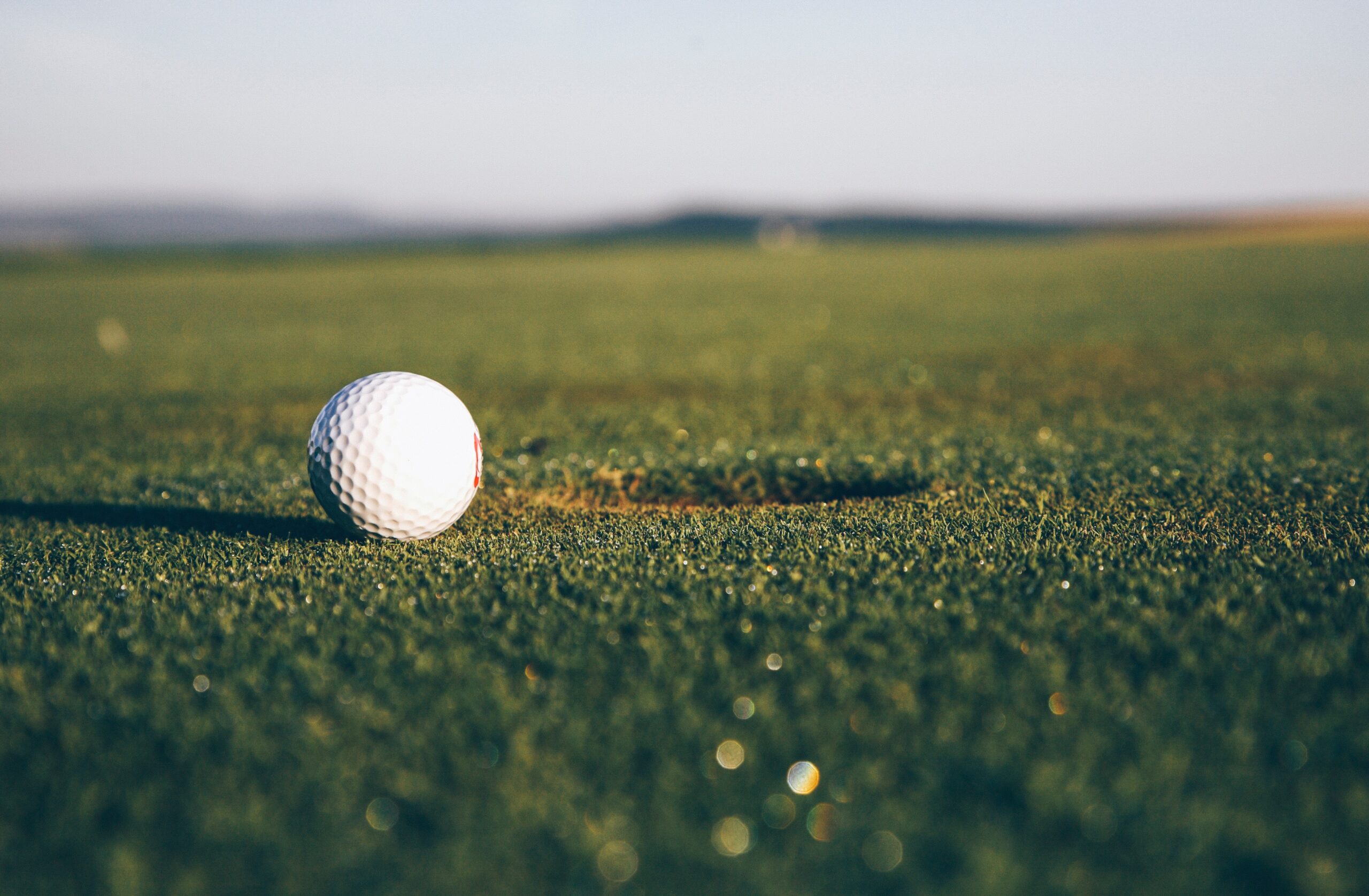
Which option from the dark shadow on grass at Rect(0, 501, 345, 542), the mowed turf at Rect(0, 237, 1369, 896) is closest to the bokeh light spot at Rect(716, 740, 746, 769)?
the mowed turf at Rect(0, 237, 1369, 896)

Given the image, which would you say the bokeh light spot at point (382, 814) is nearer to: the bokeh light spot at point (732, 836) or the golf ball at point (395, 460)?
the bokeh light spot at point (732, 836)

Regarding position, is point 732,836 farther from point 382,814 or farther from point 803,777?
point 382,814

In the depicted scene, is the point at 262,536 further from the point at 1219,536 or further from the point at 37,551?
the point at 1219,536

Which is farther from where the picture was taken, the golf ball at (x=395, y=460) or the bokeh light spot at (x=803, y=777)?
the golf ball at (x=395, y=460)

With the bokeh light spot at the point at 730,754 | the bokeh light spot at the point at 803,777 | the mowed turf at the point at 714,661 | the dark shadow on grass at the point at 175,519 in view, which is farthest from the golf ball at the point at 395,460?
the bokeh light spot at the point at 803,777

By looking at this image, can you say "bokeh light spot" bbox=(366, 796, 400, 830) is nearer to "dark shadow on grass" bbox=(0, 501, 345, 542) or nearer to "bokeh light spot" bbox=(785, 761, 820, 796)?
"bokeh light spot" bbox=(785, 761, 820, 796)

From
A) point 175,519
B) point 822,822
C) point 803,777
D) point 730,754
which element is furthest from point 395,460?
point 822,822

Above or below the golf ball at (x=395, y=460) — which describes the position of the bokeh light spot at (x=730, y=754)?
below
